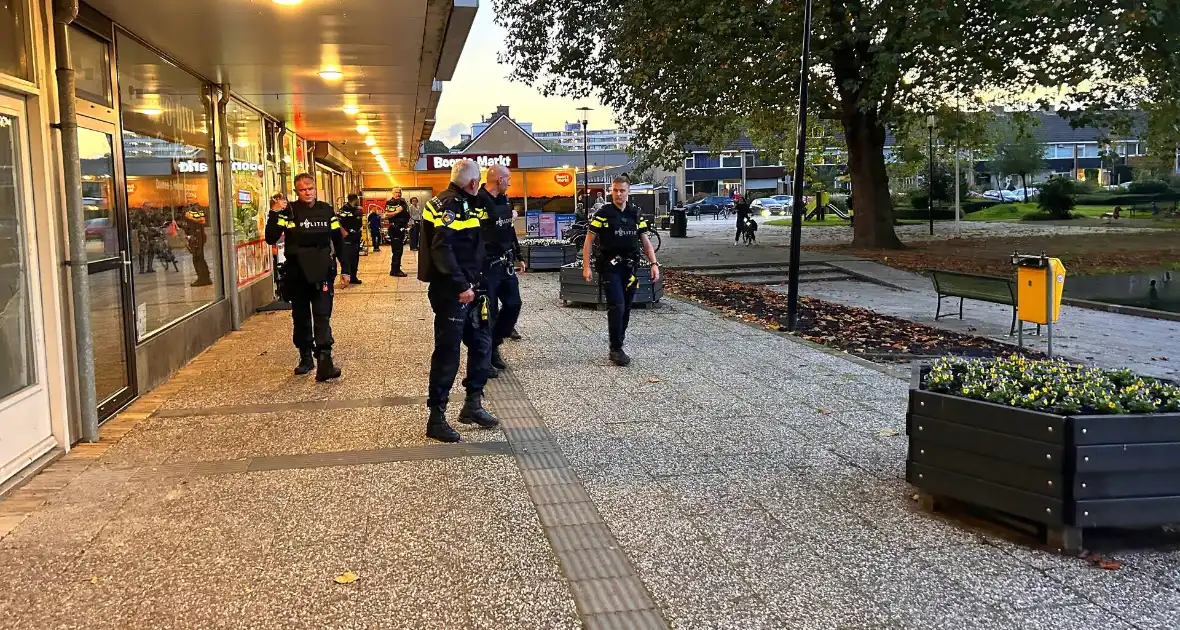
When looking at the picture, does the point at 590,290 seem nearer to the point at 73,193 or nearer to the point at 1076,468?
the point at 73,193

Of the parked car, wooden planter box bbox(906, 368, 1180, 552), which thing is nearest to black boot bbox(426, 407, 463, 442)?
wooden planter box bbox(906, 368, 1180, 552)

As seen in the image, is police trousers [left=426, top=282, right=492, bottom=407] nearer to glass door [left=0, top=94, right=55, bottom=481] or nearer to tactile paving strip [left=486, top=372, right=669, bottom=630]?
tactile paving strip [left=486, top=372, right=669, bottom=630]

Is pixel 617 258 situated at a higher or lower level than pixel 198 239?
lower

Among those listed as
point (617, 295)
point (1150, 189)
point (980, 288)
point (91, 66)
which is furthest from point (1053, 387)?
point (1150, 189)

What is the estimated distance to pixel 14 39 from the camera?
541cm

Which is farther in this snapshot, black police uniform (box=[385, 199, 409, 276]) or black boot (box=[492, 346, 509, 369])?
black police uniform (box=[385, 199, 409, 276])

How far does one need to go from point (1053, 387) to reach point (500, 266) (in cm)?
454

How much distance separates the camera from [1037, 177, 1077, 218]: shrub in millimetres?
37344

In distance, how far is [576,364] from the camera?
8.54 metres

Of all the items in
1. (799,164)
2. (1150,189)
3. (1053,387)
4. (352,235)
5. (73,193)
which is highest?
(1150,189)

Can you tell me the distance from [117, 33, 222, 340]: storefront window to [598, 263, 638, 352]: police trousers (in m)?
3.98

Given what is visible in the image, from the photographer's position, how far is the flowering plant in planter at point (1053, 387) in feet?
12.7

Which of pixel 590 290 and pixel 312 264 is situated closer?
pixel 312 264

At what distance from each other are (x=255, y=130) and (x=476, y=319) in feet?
31.2
